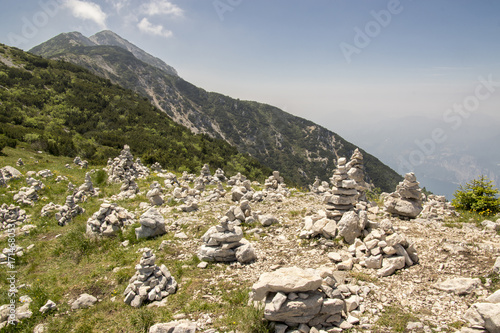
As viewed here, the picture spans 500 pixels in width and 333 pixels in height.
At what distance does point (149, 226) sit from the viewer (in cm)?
1162

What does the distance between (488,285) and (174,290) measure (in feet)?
31.3

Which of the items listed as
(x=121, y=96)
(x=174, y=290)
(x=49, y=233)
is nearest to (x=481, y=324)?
(x=174, y=290)

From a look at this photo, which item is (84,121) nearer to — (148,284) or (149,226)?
(149,226)

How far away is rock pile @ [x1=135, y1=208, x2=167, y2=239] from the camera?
456 inches

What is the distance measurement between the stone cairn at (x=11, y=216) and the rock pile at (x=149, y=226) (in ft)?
29.3

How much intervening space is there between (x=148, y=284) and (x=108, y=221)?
21.1 feet

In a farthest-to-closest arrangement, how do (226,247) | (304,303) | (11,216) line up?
(11,216) → (226,247) → (304,303)

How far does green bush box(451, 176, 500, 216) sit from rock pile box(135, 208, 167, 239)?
63.6ft

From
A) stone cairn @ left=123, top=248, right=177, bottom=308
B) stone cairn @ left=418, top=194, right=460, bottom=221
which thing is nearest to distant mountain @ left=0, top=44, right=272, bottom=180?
stone cairn @ left=123, top=248, right=177, bottom=308

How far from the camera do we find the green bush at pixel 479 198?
14242 mm

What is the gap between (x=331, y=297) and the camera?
6133mm

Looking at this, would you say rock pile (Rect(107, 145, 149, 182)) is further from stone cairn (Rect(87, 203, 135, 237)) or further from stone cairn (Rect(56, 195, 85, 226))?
stone cairn (Rect(87, 203, 135, 237))

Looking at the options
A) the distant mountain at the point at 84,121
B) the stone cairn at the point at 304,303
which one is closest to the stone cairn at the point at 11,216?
the stone cairn at the point at 304,303

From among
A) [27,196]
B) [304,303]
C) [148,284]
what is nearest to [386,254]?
[304,303]
